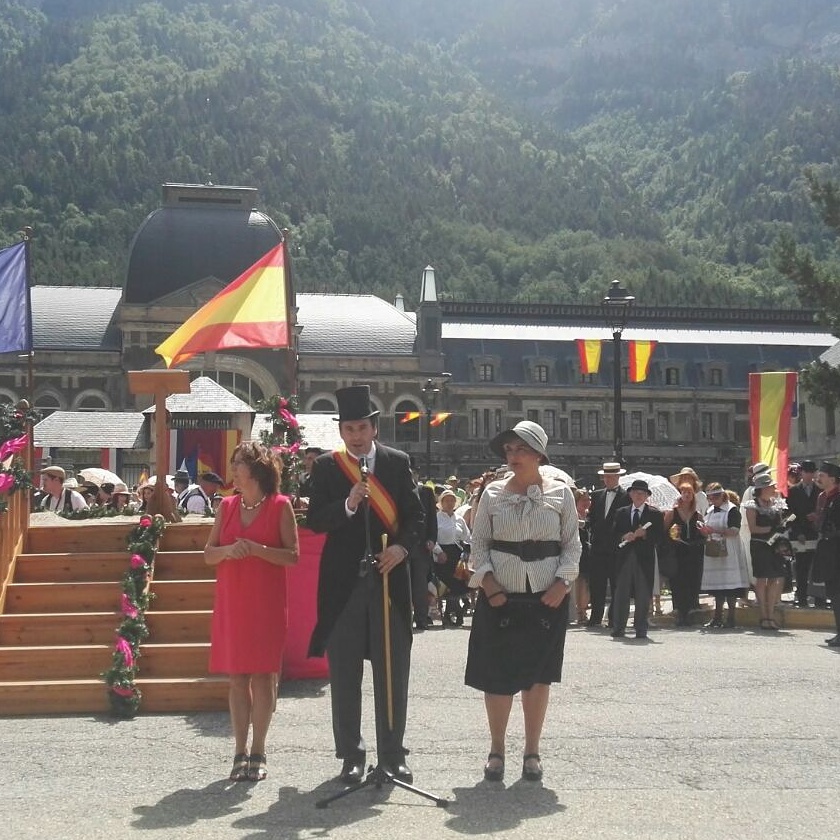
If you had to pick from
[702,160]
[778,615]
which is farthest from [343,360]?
[702,160]

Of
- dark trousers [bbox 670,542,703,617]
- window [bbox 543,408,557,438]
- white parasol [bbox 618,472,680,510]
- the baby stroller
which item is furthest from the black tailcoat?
window [bbox 543,408,557,438]

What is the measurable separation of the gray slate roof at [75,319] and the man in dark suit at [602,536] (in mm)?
52505

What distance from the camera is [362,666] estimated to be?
7547 millimetres

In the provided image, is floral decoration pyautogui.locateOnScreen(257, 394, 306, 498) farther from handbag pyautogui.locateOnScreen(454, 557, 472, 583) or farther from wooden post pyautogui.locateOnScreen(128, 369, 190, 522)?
handbag pyautogui.locateOnScreen(454, 557, 472, 583)

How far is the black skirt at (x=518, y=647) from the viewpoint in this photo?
7.42m

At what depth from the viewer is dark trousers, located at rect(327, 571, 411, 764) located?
290 inches

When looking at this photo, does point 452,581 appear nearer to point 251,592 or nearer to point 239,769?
point 251,592

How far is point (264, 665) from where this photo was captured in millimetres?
7574

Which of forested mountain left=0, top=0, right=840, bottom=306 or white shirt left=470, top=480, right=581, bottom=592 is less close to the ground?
forested mountain left=0, top=0, right=840, bottom=306

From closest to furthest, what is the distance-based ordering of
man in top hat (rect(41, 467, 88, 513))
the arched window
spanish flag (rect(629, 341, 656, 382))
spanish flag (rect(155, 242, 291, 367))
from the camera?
spanish flag (rect(155, 242, 291, 367))
man in top hat (rect(41, 467, 88, 513))
spanish flag (rect(629, 341, 656, 382))
the arched window

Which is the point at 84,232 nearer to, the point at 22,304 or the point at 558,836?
the point at 22,304

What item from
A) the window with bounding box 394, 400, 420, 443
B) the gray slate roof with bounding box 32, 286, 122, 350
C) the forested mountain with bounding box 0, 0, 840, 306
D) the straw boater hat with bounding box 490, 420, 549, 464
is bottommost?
the straw boater hat with bounding box 490, 420, 549, 464

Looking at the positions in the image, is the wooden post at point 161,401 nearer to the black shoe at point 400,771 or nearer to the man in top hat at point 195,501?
the man in top hat at point 195,501

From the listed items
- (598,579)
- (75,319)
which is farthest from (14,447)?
(75,319)
